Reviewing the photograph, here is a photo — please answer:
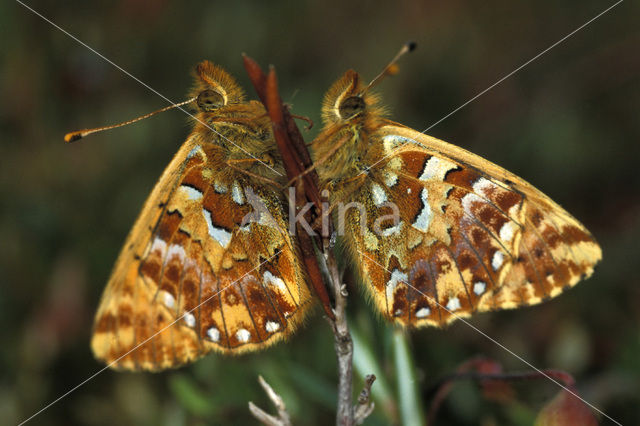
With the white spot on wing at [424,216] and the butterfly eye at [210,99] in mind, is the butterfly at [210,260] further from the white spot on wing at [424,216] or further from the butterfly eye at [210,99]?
the white spot on wing at [424,216]

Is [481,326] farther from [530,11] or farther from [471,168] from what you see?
[530,11]

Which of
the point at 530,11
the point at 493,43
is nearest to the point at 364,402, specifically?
the point at 493,43

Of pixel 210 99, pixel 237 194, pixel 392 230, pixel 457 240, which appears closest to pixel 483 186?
pixel 457 240

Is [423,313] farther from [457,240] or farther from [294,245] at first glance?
[294,245]

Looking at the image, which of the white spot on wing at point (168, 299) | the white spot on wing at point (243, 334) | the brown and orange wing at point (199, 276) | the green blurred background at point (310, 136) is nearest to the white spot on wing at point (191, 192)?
the brown and orange wing at point (199, 276)

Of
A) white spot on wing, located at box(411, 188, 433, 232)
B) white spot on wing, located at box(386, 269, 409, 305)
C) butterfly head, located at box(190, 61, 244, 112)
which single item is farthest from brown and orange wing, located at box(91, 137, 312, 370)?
white spot on wing, located at box(411, 188, 433, 232)

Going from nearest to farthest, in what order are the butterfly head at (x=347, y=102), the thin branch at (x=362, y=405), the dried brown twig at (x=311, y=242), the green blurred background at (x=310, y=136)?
the dried brown twig at (x=311, y=242) < the thin branch at (x=362, y=405) < the butterfly head at (x=347, y=102) < the green blurred background at (x=310, y=136)

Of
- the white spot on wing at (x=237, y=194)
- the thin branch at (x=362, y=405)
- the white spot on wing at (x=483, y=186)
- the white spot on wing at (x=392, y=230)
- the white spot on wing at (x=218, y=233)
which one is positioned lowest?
the thin branch at (x=362, y=405)
